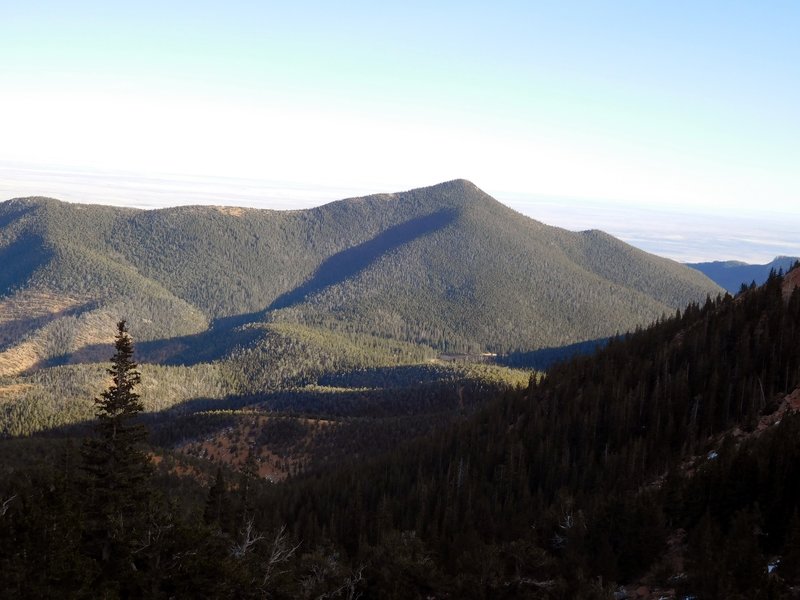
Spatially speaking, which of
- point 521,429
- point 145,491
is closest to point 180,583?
point 145,491

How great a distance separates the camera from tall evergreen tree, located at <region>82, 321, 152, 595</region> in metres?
33.6

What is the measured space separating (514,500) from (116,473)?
6624 centimetres

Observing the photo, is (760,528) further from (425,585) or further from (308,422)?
(308,422)

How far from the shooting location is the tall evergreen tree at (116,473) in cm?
3356

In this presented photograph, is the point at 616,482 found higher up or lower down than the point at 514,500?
higher up

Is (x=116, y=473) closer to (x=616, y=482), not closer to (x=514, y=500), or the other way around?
(x=616, y=482)

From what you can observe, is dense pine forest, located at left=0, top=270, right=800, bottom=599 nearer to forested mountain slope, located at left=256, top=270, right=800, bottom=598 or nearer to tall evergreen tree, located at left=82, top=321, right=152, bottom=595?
tall evergreen tree, located at left=82, top=321, right=152, bottom=595

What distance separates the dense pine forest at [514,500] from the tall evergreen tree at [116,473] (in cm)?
12

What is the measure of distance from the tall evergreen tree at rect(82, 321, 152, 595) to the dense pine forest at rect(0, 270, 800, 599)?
12 cm

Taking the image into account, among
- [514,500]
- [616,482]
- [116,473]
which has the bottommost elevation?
[514,500]

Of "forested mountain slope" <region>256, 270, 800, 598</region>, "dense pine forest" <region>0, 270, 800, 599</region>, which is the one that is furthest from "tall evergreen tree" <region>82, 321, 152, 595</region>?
"forested mountain slope" <region>256, 270, 800, 598</region>

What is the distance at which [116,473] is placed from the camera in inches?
1492

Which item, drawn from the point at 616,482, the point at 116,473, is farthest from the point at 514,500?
the point at 116,473

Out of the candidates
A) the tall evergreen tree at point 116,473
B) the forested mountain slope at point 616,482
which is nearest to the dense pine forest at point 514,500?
the tall evergreen tree at point 116,473
